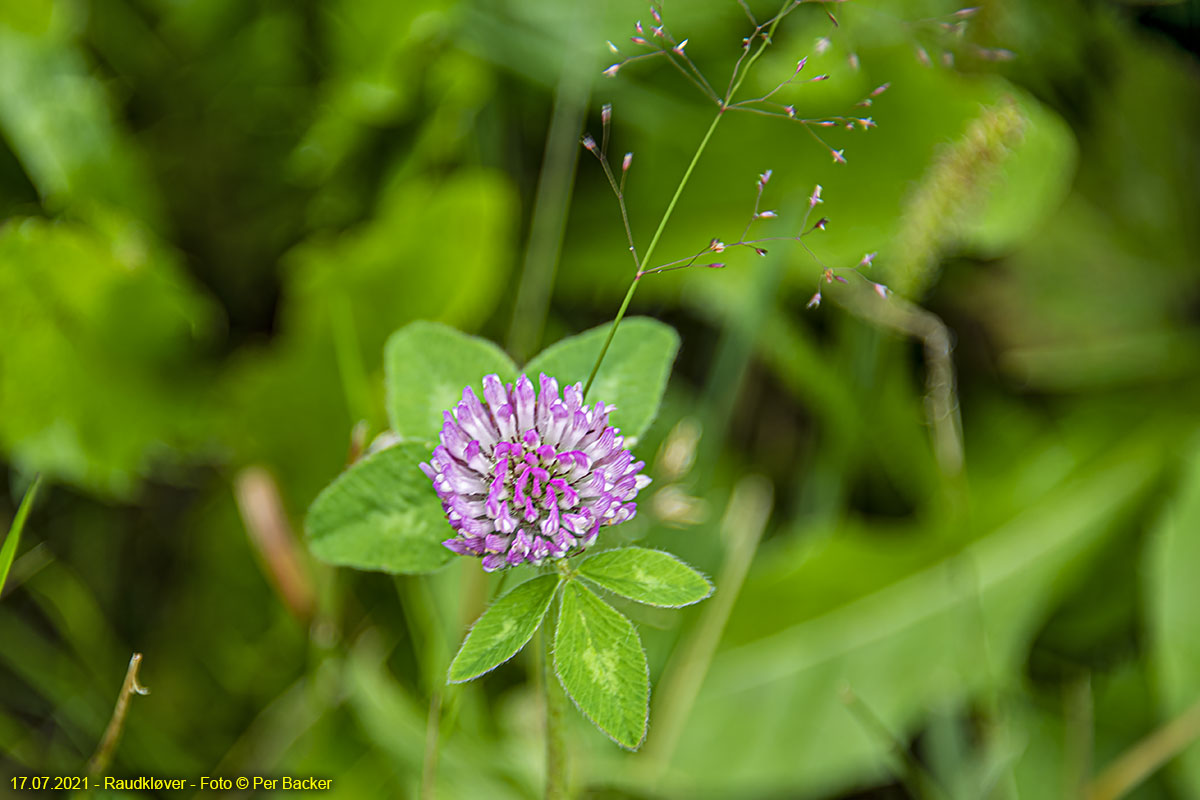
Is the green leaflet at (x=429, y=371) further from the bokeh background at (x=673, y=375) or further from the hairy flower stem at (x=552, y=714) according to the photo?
the bokeh background at (x=673, y=375)

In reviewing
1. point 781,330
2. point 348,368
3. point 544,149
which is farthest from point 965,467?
point 348,368

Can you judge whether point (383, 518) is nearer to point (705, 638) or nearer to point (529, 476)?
point (529, 476)

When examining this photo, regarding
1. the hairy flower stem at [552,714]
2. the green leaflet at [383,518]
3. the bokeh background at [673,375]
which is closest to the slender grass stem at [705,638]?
the bokeh background at [673,375]

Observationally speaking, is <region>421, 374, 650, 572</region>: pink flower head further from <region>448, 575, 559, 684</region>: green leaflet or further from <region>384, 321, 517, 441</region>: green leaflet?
<region>384, 321, 517, 441</region>: green leaflet

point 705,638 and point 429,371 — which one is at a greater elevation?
point 429,371

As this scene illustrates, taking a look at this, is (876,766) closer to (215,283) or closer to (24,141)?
(215,283)

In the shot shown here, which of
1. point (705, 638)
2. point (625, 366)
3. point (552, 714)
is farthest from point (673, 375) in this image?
point (552, 714)
